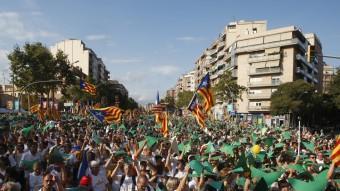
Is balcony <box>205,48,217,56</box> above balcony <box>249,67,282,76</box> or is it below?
above

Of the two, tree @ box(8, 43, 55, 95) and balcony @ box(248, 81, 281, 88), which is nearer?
tree @ box(8, 43, 55, 95)

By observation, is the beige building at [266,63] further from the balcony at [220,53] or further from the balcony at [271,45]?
the balcony at [220,53]

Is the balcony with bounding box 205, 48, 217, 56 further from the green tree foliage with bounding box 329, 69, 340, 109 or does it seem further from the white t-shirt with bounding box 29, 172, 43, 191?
the white t-shirt with bounding box 29, 172, 43, 191

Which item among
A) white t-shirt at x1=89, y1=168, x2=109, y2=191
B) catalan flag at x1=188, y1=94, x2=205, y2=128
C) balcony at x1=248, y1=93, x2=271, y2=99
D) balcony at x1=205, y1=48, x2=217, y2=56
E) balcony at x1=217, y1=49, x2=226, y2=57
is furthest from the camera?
balcony at x1=205, y1=48, x2=217, y2=56

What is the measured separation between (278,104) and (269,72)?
17969 millimetres

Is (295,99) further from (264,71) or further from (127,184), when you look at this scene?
(127,184)

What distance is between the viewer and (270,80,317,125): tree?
60.9 metres

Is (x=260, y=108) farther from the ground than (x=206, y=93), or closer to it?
farther from the ground

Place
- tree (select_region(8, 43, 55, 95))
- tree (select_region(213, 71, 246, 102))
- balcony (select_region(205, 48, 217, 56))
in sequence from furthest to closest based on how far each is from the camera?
1. balcony (select_region(205, 48, 217, 56))
2. tree (select_region(213, 71, 246, 102))
3. tree (select_region(8, 43, 55, 95))

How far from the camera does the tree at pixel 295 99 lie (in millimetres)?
60906

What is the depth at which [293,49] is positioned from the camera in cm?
7706

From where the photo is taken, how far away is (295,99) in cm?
6141

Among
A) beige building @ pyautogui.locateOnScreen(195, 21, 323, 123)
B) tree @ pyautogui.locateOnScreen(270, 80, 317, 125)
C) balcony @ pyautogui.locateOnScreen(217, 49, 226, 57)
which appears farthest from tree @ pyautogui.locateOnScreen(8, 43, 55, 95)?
balcony @ pyautogui.locateOnScreen(217, 49, 226, 57)

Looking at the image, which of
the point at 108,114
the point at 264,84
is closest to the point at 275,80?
the point at 264,84
